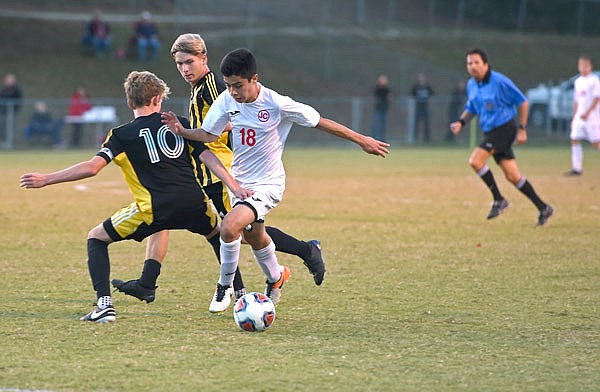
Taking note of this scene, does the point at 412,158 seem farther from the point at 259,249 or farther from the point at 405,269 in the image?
the point at 259,249

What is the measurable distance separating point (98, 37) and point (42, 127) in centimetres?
696

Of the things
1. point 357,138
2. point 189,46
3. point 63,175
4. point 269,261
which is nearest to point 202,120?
point 189,46

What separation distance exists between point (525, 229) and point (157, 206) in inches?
230

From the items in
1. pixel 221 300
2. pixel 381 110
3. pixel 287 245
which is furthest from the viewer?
pixel 381 110

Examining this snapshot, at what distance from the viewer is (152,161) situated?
249 inches

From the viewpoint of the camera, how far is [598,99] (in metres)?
17.5

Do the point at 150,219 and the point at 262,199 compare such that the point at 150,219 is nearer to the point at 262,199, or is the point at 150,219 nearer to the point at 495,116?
the point at 262,199

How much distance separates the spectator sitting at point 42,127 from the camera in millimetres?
27641

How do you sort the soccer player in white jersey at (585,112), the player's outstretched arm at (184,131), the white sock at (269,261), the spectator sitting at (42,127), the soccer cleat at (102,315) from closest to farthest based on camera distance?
the soccer cleat at (102,315) → the player's outstretched arm at (184,131) → the white sock at (269,261) → the soccer player in white jersey at (585,112) → the spectator sitting at (42,127)

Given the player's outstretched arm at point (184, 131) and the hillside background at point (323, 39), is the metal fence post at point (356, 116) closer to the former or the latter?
the hillside background at point (323, 39)

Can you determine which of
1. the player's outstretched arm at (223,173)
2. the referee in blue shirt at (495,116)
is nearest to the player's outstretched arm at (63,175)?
the player's outstretched arm at (223,173)

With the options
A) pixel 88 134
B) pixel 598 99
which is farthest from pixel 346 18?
pixel 598 99

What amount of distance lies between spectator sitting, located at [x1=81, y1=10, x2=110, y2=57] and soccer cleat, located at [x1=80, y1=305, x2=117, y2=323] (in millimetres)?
28615

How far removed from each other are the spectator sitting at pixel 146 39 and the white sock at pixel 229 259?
89.8ft
